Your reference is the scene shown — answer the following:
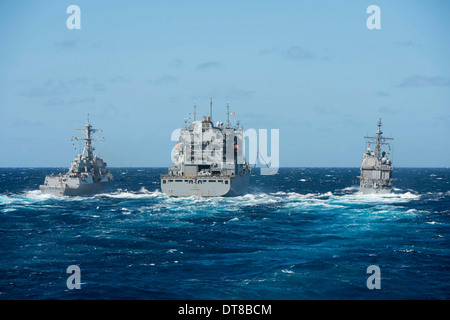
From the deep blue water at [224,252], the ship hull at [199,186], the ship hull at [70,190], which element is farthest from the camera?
the ship hull at [70,190]

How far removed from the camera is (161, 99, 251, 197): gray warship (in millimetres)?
81688

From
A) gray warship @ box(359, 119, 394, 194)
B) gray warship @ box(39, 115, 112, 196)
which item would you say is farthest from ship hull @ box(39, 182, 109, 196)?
gray warship @ box(359, 119, 394, 194)

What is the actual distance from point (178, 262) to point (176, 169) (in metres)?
55.8

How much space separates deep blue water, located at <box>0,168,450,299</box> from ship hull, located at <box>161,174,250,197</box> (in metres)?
13.4

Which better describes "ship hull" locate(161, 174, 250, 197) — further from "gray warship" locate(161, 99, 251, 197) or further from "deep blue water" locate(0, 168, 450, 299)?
"deep blue water" locate(0, 168, 450, 299)

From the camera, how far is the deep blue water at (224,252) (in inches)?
1047

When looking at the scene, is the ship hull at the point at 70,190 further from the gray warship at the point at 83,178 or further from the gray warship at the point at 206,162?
the gray warship at the point at 206,162

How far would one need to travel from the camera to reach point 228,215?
6119 cm

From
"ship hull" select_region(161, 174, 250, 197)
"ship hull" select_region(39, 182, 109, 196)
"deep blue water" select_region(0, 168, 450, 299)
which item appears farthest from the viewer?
"ship hull" select_region(39, 182, 109, 196)

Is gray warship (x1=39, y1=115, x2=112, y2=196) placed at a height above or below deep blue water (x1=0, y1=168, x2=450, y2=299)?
above

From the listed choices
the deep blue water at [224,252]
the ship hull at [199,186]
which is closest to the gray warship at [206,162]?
the ship hull at [199,186]

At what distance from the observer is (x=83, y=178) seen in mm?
88438

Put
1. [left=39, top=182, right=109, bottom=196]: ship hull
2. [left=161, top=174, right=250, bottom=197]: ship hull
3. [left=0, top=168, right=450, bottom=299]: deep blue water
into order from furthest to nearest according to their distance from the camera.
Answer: [left=39, top=182, right=109, bottom=196]: ship hull → [left=161, top=174, right=250, bottom=197]: ship hull → [left=0, top=168, right=450, bottom=299]: deep blue water
